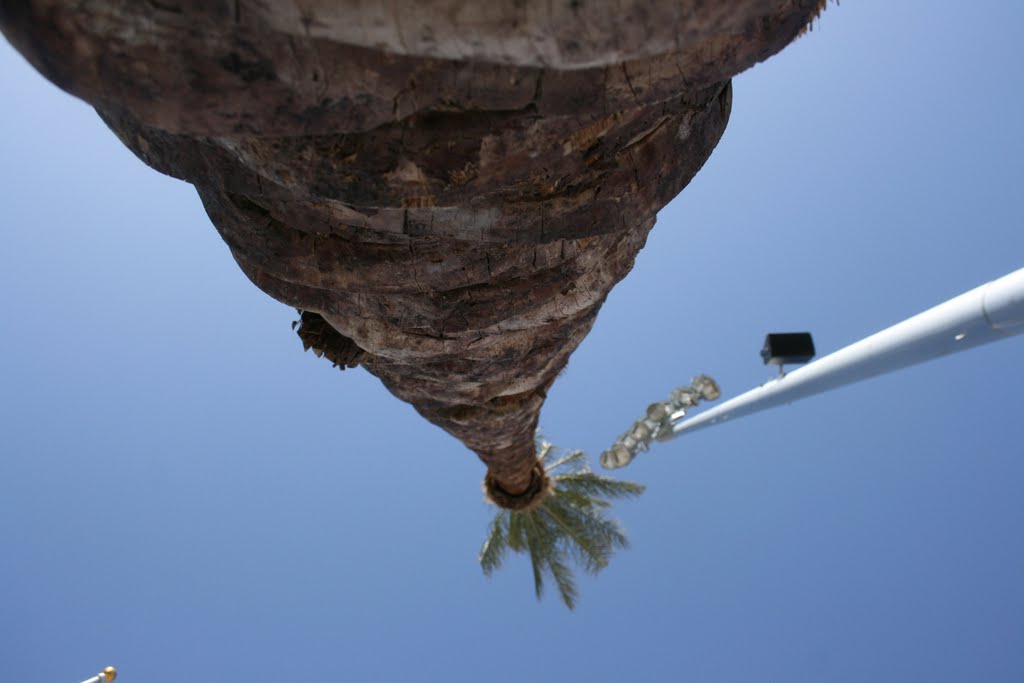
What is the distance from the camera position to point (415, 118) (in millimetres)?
1656

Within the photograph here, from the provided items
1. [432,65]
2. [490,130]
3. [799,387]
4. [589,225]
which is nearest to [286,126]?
[432,65]

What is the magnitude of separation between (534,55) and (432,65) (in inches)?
9.2

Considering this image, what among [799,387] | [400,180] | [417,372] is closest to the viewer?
[400,180]

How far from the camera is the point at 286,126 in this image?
4.54 feet

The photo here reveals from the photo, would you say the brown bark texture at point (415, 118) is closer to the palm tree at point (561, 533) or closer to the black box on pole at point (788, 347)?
the black box on pole at point (788, 347)

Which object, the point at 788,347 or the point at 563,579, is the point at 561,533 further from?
the point at 788,347

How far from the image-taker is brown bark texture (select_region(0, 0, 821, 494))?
120 centimetres

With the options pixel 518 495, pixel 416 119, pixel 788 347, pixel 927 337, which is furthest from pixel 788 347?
pixel 416 119

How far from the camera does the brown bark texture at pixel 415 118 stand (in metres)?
1.20

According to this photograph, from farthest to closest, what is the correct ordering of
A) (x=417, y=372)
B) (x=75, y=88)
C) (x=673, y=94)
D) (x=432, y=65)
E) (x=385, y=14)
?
(x=417, y=372) → (x=673, y=94) → (x=432, y=65) → (x=75, y=88) → (x=385, y=14)

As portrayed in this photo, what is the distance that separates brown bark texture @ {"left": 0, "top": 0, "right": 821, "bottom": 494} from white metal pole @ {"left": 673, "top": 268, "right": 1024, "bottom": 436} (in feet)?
7.88

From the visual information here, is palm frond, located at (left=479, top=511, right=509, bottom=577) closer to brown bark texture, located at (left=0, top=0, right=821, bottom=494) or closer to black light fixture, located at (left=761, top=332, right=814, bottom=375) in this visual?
black light fixture, located at (left=761, top=332, right=814, bottom=375)

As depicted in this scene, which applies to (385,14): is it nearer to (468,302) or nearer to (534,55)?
(534,55)

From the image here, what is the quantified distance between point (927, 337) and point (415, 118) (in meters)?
4.40
